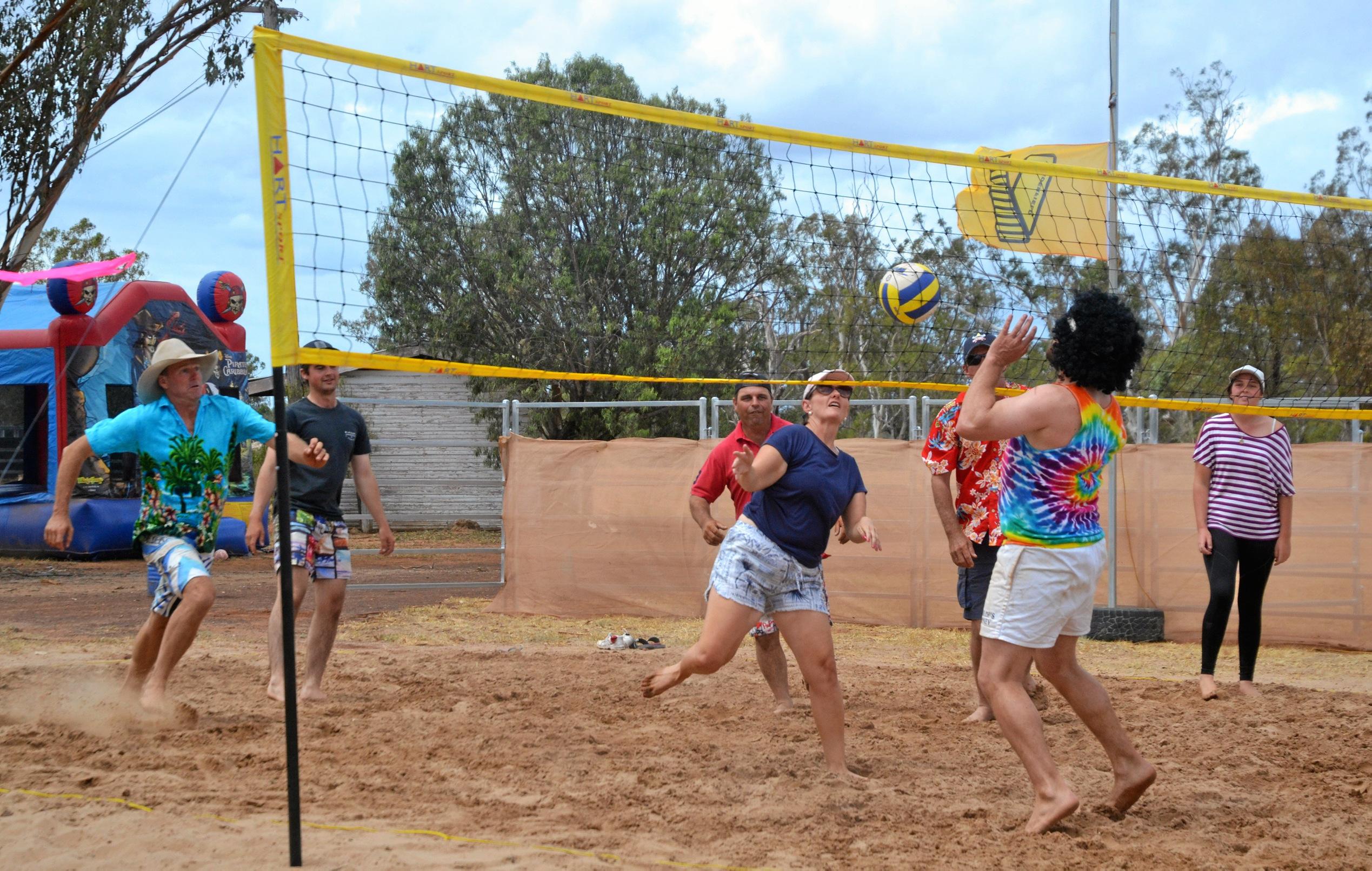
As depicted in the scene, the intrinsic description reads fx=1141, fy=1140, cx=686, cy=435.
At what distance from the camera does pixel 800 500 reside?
4.30 metres

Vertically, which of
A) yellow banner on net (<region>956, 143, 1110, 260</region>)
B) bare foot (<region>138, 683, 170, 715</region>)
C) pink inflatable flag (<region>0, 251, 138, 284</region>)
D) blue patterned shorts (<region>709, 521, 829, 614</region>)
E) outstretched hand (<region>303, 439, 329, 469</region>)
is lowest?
bare foot (<region>138, 683, 170, 715</region>)

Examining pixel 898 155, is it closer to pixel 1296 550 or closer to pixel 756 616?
pixel 756 616

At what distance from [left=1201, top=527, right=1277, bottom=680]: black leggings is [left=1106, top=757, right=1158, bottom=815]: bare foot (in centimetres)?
249

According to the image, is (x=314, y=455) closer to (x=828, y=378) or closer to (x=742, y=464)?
(x=742, y=464)

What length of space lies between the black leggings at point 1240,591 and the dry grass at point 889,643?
0.81 m

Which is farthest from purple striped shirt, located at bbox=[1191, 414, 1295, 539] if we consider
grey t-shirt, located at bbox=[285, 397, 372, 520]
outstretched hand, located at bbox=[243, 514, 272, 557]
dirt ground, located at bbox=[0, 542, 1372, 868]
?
outstretched hand, located at bbox=[243, 514, 272, 557]

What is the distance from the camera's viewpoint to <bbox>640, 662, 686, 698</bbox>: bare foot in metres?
4.12

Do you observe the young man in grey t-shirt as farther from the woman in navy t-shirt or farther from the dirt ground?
the woman in navy t-shirt

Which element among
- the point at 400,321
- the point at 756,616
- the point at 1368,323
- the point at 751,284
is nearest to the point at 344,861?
the point at 756,616

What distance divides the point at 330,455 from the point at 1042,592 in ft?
11.7

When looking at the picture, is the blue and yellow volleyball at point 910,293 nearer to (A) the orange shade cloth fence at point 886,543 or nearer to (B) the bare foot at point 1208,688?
(A) the orange shade cloth fence at point 886,543

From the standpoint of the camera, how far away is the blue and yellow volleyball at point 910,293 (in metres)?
7.02

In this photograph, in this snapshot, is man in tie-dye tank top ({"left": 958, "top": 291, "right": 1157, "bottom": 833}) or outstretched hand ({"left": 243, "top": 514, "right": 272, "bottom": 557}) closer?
man in tie-dye tank top ({"left": 958, "top": 291, "right": 1157, "bottom": 833})

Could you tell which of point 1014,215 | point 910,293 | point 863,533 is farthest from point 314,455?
point 1014,215
